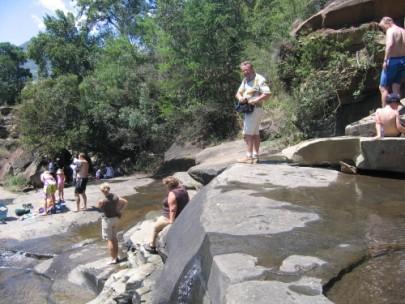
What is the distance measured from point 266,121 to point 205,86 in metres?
5.16

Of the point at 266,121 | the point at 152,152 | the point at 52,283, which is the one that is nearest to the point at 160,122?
the point at 152,152

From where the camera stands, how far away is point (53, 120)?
25766 mm

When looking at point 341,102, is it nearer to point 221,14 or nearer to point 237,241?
point 221,14

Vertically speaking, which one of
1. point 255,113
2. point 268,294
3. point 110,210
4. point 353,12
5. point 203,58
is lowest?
point 110,210

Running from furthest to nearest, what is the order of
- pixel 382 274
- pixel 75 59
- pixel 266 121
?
pixel 75 59
pixel 266 121
pixel 382 274

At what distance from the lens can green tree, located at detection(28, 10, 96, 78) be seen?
42781 mm

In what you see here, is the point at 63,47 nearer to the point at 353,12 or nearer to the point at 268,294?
the point at 353,12

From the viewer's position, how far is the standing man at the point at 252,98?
27.4ft

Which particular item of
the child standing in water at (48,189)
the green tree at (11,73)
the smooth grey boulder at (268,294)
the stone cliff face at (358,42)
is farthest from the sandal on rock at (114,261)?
the green tree at (11,73)

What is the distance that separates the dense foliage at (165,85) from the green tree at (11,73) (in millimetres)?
23292

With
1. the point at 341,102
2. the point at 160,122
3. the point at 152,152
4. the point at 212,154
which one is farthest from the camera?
the point at 152,152

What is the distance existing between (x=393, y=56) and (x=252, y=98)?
7.47 feet

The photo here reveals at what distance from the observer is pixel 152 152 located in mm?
26094

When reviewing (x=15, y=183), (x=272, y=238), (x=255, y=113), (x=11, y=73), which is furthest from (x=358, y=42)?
(x=11, y=73)
